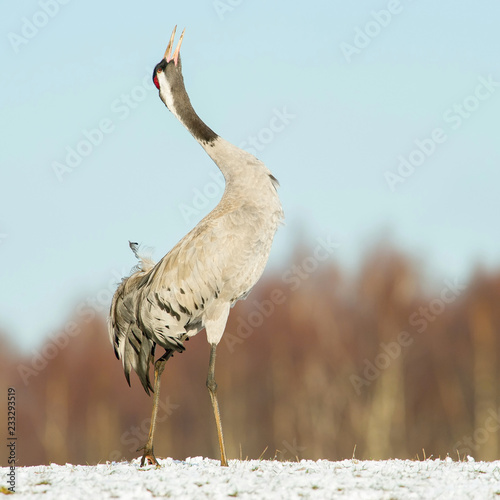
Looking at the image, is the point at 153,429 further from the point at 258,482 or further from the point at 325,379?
the point at 325,379

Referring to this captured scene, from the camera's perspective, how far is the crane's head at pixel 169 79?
11477mm

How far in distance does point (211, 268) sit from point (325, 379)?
24905mm

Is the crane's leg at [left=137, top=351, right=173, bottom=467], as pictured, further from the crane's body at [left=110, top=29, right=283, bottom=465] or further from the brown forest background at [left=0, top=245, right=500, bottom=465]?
the brown forest background at [left=0, top=245, right=500, bottom=465]

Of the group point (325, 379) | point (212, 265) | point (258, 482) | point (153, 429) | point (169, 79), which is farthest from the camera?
point (325, 379)

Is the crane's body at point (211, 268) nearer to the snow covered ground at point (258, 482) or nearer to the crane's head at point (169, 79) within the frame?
the crane's head at point (169, 79)

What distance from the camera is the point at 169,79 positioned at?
11.5m

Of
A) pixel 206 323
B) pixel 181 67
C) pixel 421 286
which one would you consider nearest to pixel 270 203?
pixel 206 323

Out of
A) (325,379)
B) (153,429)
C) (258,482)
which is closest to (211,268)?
(153,429)

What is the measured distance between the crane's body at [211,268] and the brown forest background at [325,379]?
2223 cm

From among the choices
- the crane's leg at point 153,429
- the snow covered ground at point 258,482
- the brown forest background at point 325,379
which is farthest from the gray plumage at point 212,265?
the brown forest background at point 325,379

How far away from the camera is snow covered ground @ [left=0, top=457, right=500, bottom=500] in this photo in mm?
7637

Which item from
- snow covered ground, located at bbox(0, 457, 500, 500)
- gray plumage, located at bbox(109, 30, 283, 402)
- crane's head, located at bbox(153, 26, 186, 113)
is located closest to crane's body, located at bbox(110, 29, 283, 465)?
gray plumage, located at bbox(109, 30, 283, 402)

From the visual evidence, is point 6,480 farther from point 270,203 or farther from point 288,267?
point 288,267

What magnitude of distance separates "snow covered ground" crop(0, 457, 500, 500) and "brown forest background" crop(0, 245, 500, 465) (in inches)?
909
